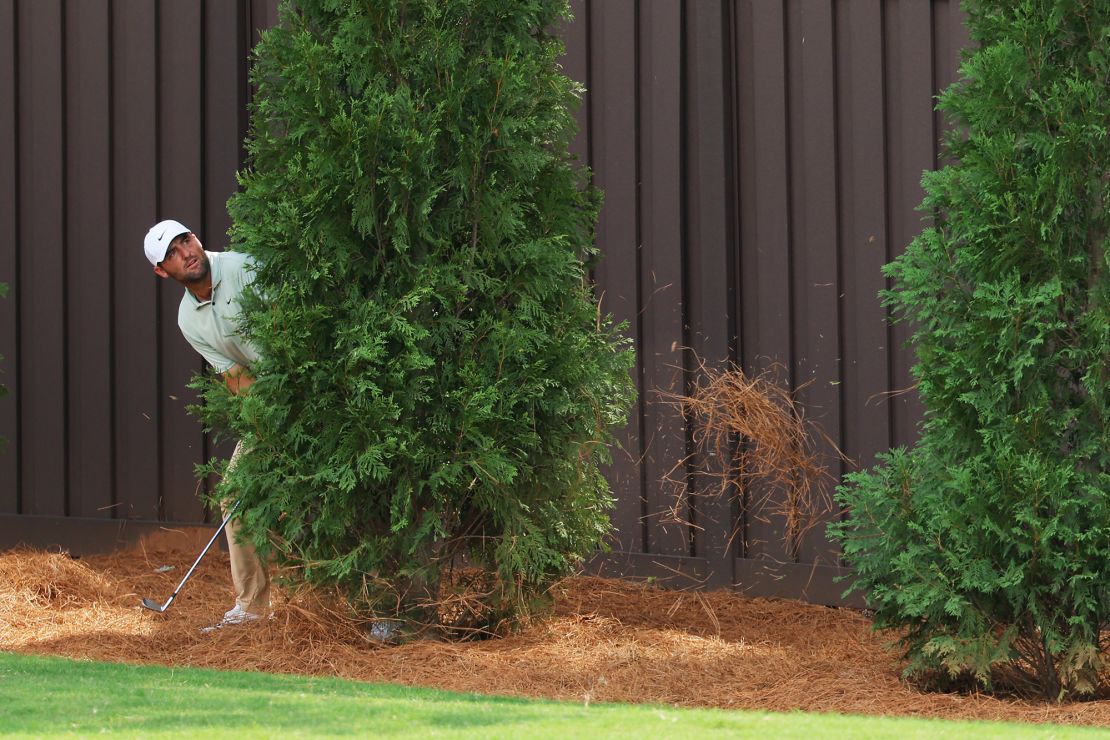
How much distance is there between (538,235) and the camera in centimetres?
589

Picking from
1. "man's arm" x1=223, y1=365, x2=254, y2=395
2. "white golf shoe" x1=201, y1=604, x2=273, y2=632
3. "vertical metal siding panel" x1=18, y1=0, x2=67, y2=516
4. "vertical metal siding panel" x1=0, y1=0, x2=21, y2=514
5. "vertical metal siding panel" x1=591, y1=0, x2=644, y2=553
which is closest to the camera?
"man's arm" x1=223, y1=365, x2=254, y2=395

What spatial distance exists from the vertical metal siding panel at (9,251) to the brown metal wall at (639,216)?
17mm

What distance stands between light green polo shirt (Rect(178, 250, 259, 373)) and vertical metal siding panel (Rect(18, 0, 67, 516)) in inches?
117

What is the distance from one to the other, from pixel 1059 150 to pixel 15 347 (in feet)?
22.7

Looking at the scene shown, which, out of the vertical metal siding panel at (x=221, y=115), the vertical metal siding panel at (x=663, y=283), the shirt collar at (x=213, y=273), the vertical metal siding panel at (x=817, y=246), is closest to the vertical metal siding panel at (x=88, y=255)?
the vertical metal siding panel at (x=221, y=115)

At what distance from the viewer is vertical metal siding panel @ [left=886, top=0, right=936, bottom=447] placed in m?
6.53

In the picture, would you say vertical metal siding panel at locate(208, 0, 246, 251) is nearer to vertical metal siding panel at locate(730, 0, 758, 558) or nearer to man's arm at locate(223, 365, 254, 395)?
man's arm at locate(223, 365, 254, 395)

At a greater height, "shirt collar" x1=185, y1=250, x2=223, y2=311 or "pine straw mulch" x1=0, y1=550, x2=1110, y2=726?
"shirt collar" x1=185, y1=250, x2=223, y2=311

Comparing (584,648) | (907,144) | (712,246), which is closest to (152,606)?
(584,648)

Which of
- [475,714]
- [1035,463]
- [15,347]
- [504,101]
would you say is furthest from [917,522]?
[15,347]

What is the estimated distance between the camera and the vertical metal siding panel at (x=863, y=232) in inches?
261

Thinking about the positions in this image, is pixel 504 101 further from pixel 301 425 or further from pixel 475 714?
pixel 475 714

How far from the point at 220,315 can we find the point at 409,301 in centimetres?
122

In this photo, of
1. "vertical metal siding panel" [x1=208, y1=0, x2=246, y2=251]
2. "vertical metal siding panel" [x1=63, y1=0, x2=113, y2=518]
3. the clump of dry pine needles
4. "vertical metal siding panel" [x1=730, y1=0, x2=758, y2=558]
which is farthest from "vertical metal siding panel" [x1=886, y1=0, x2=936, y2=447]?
"vertical metal siding panel" [x1=63, y1=0, x2=113, y2=518]
